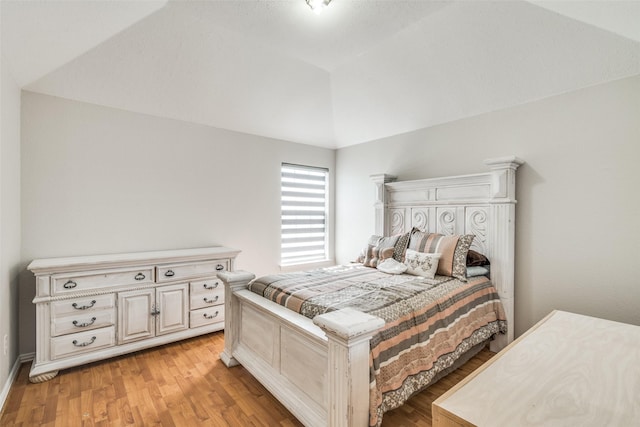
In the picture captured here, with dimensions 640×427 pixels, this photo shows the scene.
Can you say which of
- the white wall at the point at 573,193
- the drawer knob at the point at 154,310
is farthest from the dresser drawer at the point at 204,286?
the white wall at the point at 573,193

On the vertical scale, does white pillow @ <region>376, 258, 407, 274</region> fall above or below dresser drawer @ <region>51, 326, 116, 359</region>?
above

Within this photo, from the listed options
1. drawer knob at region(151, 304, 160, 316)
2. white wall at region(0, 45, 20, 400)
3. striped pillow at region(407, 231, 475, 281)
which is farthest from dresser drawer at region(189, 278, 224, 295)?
striped pillow at region(407, 231, 475, 281)

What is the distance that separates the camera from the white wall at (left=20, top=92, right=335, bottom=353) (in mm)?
2551

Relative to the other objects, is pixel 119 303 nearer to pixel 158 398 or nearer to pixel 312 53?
pixel 158 398

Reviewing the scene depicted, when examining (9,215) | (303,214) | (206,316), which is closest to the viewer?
(9,215)

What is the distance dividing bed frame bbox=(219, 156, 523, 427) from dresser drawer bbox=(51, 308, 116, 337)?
0.99 meters

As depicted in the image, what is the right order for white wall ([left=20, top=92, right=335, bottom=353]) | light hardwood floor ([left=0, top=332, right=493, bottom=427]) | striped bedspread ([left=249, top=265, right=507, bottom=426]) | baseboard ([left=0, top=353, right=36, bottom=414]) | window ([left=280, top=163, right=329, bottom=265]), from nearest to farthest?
1. striped bedspread ([left=249, top=265, right=507, bottom=426])
2. light hardwood floor ([left=0, top=332, right=493, bottom=427])
3. baseboard ([left=0, top=353, right=36, bottom=414])
4. white wall ([left=20, top=92, right=335, bottom=353])
5. window ([left=280, top=163, right=329, bottom=265])

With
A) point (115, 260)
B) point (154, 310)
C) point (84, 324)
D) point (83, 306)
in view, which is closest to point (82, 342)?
point (84, 324)

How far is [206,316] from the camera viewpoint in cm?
301

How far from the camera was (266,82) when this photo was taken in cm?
315

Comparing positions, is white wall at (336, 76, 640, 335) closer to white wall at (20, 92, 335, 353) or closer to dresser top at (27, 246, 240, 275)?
white wall at (20, 92, 335, 353)

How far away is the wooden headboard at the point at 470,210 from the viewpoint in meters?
2.66

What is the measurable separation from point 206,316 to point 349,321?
212cm

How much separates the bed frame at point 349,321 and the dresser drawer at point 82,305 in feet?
3.18
